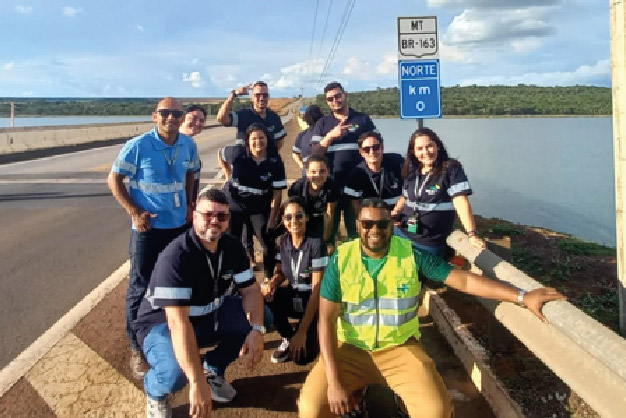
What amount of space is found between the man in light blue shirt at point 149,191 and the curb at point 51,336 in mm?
833

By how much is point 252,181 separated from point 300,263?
156cm

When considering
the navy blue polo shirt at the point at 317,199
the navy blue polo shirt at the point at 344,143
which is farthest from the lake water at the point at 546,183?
the navy blue polo shirt at the point at 317,199

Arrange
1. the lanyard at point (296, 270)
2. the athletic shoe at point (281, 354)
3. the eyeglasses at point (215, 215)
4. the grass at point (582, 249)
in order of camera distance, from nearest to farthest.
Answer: the eyeglasses at point (215, 215) → the athletic shoe at point (281, 354) → the lanyard at point (296, 270) → the grass at point (582, 249)

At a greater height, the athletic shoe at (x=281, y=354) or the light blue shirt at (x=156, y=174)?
the light blue shirt at (x=156, y=174)

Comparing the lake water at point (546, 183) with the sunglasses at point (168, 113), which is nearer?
the sunglasses at point (168, 113)

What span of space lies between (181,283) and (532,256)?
540 centimetres

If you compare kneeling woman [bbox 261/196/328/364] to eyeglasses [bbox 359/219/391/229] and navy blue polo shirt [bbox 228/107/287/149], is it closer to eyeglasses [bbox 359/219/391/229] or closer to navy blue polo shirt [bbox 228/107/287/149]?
eyeglasses [bbox 359/219/391/229]

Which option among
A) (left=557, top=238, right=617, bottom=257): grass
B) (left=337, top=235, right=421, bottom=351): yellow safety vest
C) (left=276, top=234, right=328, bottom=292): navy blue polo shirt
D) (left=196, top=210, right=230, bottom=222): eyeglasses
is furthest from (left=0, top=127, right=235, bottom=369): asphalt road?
(left=557, top=238, right=617, bottom=257): grass

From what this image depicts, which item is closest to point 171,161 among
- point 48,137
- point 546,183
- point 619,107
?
point 619,107

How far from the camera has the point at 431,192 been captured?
4.65m

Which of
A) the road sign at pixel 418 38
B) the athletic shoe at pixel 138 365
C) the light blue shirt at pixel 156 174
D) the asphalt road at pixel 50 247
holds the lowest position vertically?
the athletic shoe at pixel 138 365

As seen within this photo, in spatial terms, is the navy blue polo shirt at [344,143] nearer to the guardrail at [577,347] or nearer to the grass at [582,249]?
the guardrail at [577,347]

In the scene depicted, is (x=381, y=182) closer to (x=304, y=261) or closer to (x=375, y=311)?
(x=304, y=261)

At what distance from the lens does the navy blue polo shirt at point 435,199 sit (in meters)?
4.58
